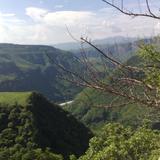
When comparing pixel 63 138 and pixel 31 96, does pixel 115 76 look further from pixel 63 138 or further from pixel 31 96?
pixel 31 96

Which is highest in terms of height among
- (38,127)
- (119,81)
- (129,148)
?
(119,81)

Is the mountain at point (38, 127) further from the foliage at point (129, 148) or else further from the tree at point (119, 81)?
the tree at point (119, 81)

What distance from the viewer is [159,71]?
10805mm

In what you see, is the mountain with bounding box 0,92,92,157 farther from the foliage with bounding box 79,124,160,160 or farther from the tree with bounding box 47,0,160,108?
the tree with bounding box 47,0,160,108

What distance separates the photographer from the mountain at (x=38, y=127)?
14250 cm

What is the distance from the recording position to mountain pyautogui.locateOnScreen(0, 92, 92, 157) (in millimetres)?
142500

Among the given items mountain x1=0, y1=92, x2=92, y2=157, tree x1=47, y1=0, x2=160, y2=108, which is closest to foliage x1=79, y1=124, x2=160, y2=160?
tree x1=47, y1=0, x2=160, y2=108

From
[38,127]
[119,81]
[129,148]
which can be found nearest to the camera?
[119,81]

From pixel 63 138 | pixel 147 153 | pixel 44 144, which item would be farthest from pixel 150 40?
pixel 63 138

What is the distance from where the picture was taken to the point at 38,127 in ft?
507

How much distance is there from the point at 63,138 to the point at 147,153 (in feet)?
400

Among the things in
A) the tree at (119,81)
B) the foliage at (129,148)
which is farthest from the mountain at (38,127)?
the tree at (119,81)

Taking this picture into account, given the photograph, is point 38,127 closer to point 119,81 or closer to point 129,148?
point 129,148

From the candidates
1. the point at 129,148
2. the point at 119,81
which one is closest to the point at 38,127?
the point at 129,148
